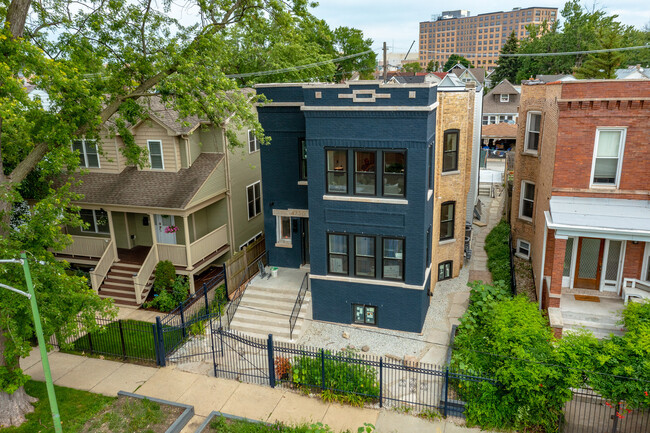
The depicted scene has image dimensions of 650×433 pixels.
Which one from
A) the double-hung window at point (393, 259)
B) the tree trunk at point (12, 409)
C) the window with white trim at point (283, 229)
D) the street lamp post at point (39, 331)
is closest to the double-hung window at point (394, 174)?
the double-hung window at point (393, 259)

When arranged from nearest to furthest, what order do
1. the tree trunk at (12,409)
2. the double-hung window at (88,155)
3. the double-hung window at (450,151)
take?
the tree trunk at (12,409) < the double-hung window at (450,151) < the double-hung window at (88,155)

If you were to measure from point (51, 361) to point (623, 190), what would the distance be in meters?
20.2

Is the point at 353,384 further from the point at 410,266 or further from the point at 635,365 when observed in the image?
the point at 635,365

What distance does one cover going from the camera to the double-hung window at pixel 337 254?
56.0 feet

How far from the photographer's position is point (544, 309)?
55.4 ft

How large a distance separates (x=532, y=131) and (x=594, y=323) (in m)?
9.95

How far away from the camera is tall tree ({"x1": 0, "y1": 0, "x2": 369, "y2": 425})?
12.0 m

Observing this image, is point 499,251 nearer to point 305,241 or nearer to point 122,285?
point 305,241

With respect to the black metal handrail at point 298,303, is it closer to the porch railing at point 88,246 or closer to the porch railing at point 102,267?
the porch railing at point 102,267

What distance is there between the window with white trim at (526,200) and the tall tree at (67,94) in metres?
13.0

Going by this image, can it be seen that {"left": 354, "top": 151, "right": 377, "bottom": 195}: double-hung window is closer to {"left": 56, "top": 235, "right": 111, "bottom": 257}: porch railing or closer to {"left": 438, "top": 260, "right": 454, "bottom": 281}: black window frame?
{"left": 438, "top": 260, "right": 454, "bottom": 281}: black window frame

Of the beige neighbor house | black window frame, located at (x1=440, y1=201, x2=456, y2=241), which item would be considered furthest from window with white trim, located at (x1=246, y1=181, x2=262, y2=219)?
black window frame, located at (x1=440, y1=201, x2=456, y2=241)

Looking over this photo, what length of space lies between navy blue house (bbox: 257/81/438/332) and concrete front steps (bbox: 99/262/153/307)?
8148mm

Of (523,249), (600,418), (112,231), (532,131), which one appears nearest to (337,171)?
(600,418)
